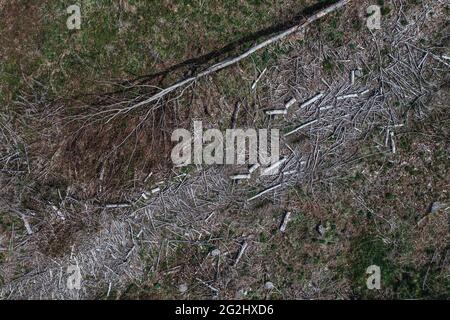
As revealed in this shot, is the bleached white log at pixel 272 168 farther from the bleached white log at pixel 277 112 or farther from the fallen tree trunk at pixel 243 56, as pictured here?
the fallen tree trunk at pixel 243 56

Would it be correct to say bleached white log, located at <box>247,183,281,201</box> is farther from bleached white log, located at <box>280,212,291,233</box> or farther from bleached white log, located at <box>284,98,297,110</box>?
bleached white log, located at <box>284,98,297,110</box>

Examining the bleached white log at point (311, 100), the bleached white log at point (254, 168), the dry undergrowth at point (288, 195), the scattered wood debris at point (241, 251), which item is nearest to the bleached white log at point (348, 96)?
the dry undergrowth at point (288, 195)

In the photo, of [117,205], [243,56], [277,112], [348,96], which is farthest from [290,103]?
[117,205]

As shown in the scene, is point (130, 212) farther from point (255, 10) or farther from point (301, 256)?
point (255, 10)

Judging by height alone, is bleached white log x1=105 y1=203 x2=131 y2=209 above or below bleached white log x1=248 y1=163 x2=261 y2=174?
below

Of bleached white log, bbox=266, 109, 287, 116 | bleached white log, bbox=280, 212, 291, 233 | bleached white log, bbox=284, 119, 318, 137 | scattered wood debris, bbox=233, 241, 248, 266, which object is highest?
bleached white log, bbox=266, 109, 287, 116

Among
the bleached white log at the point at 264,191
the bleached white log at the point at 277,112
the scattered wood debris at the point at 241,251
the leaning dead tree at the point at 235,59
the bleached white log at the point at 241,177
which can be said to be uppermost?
the leaning dead tree at the point at 235,59

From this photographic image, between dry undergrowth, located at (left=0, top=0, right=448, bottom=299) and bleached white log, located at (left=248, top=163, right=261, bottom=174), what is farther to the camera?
bleached white log, located at (left=248, top=163, right=261, bottom=174)

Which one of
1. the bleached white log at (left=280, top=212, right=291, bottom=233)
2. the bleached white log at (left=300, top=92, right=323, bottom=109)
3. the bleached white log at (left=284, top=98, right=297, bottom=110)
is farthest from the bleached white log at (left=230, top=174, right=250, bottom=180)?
the bleached white log at (left=300, top=92, right=323, bottom=109)

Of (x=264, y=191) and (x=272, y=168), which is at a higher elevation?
(x=272, y=168)

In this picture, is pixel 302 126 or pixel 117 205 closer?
pixel 302 126

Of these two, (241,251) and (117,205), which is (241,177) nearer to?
(241,251)
